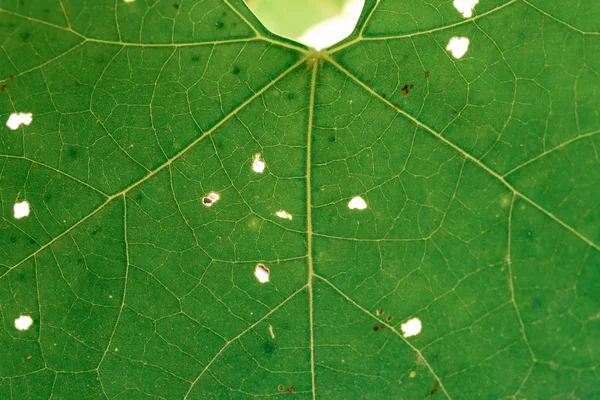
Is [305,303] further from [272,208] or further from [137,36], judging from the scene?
[137,36]

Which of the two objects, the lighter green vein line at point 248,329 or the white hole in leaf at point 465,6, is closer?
the white hole in leaf at point 465,6

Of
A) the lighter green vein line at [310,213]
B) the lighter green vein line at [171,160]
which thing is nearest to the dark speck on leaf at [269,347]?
the lighter green vein line at [310,213]

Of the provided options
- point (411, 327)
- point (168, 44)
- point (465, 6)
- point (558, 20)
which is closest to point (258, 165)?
point (168, 44)

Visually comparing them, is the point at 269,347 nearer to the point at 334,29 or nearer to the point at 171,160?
the point at 171,160

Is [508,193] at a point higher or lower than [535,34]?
lower

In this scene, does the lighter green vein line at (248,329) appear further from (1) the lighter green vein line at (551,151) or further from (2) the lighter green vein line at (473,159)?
(1) the lighter green vein line at (551,151)

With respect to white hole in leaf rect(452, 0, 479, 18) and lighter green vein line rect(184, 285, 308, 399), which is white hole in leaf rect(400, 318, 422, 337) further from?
white hole in leaf rect(452, 0, 479, 18)

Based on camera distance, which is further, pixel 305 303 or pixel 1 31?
pixel 305 303

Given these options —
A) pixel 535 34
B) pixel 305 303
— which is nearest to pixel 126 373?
pixel 305 303
